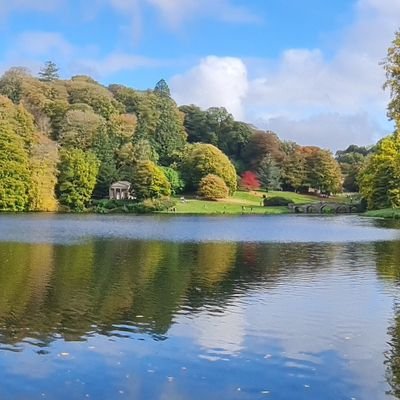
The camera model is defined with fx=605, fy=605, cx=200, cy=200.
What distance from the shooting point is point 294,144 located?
12588 centimetres

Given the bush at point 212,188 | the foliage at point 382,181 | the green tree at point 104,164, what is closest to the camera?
the foliage at point 382,181

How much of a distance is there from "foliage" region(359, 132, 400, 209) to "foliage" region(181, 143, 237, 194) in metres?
25.2

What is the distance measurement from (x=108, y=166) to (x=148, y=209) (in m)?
12.5

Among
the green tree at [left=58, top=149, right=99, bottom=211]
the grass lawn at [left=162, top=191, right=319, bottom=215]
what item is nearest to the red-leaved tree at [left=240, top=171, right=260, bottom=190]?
the grass lawn at [left=162, top=191, right=319, bottom=215]

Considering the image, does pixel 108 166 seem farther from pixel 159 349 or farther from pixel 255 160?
pixel 159 349

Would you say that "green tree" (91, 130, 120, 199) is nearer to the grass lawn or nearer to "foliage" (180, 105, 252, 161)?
the grass lawn

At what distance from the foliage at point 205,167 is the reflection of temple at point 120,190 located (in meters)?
14.8

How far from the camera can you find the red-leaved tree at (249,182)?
111 metres

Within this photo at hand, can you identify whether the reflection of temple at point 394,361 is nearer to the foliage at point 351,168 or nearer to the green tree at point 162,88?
the foliage at point 351,168

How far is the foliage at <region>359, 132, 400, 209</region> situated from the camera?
71.6 m

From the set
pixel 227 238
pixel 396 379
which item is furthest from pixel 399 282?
pixel 227 238

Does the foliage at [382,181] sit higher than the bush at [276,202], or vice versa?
the foliage at [382,181]

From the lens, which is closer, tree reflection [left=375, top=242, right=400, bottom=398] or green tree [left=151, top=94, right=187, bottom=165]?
tree reflection [left=375, top=242, right=400, bottom=398]

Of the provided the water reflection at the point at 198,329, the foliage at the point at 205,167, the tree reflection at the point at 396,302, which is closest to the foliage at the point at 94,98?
the foliage at the point at 205,167
